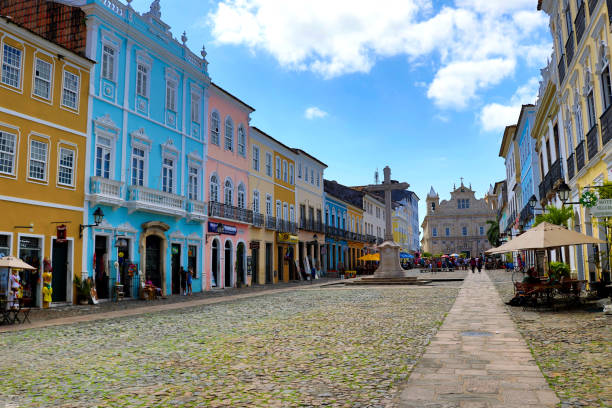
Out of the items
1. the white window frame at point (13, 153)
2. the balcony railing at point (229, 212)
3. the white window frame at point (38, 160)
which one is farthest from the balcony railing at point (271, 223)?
the white window frame at point (13, 153)

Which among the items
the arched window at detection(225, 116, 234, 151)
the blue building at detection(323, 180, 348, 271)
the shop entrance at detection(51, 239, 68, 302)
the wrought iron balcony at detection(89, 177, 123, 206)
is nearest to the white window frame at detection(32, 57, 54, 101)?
the wrought iron balcony at detection(89, 177, 123, 206)

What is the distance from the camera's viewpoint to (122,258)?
2034cm

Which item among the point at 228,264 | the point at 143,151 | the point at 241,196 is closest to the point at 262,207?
the point at 241,196

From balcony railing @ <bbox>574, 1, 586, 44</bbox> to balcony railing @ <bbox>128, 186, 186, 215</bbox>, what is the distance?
1653 centimetres

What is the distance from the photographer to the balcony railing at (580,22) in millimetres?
15516

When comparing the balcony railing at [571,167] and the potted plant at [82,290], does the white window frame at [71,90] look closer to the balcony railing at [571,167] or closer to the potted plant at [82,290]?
the potted plant at [82,290]

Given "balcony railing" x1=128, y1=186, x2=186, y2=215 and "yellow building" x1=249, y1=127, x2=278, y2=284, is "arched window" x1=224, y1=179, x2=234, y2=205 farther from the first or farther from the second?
"balcony railing" x1=128, y1=186, x2=186, y2=215

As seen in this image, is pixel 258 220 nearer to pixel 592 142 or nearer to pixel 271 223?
pixel 271 223

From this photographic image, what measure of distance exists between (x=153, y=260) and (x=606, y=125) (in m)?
17.7

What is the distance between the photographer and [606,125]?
44.2ft

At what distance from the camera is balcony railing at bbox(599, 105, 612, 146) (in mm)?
13102

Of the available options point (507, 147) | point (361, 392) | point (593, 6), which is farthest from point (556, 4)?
point (507, 147)

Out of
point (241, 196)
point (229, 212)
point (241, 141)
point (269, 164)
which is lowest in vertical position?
point (229, 212)

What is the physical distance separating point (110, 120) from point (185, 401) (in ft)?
55.5
